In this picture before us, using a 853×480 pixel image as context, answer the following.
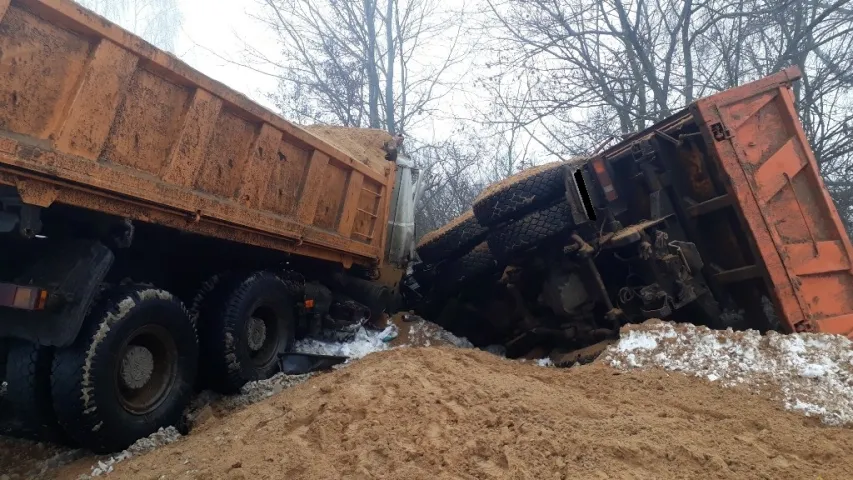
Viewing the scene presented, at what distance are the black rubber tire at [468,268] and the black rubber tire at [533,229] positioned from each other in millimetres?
428

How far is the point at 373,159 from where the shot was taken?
698 centimetres

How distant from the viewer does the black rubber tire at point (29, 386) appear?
3238 millimetres

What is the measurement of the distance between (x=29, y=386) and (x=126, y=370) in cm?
49

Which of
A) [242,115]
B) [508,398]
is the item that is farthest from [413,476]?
[242,115]

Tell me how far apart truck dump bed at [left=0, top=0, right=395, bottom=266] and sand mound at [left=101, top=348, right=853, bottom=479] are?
143 centimetres

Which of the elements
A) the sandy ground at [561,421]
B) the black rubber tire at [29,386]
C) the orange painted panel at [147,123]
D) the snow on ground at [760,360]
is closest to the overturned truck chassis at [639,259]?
the snow on ground at [760,360]

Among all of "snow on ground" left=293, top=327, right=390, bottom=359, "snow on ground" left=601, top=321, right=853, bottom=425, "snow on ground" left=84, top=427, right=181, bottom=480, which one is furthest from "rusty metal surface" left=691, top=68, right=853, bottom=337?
"snow on ground" left=84, top=427, right=181, bottom=480

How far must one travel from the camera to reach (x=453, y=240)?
21.5ft

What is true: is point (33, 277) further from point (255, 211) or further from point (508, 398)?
point (508, 398)

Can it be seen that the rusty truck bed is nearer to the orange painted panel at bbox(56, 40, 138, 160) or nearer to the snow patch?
the snow patch

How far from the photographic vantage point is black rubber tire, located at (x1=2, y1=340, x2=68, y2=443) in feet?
10.6

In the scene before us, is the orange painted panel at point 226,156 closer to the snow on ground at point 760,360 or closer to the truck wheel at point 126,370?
the truck wheel at point 126,370

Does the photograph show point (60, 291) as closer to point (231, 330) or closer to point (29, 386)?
point (29, 386)

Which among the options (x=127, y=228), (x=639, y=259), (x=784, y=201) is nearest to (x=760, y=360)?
(x=639, y=259)
